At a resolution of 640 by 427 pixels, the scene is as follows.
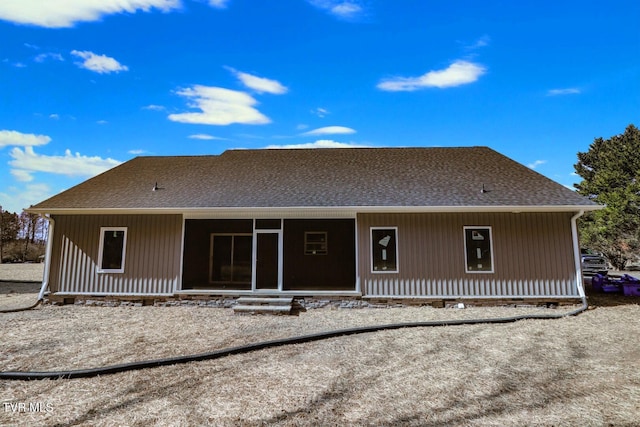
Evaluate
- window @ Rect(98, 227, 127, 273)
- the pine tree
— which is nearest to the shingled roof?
window @ Rect(98, 227, 127, 273)

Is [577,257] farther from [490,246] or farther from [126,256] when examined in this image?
[126,256]

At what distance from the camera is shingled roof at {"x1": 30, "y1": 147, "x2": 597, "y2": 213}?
969cm

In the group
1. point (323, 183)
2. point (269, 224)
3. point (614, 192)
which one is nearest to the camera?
point (269, 224)

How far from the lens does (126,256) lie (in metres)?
9.97

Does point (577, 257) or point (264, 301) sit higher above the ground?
point (577, 257)

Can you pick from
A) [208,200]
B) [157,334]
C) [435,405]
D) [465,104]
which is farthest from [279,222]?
[465,104]

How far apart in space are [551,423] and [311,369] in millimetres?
2804

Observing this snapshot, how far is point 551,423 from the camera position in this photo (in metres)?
3.19

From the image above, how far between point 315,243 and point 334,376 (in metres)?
9.12

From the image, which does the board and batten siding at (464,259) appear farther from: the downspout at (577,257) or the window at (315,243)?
the window at (315,243)

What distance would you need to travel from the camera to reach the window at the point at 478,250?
9.43 metres

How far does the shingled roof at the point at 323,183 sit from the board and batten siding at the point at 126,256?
543mm

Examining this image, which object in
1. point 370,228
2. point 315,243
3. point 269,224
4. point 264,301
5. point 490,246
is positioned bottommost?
point 264,301

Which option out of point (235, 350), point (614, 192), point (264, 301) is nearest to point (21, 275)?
point (264, 301)
